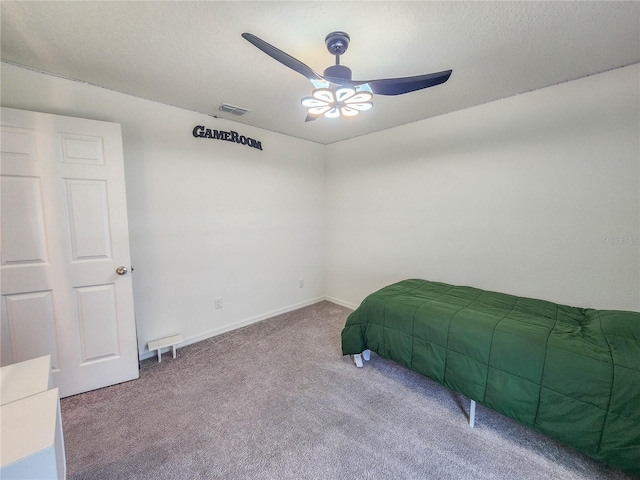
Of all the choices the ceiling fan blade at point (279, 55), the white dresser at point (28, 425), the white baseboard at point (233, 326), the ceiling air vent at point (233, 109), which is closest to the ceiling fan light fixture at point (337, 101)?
the ceiling fan blade at point (279, 55)

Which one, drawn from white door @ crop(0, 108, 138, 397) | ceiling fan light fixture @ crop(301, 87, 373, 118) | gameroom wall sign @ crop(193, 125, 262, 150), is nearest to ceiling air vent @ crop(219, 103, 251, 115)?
gameroom wall sign @ crop(193, 125, 262, 150)

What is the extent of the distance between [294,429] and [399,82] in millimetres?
2231

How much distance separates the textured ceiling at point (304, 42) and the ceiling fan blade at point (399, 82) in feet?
1.01

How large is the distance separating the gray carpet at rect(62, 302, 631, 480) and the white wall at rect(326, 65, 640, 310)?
1.26 meters

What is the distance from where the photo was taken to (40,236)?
6.31 ft

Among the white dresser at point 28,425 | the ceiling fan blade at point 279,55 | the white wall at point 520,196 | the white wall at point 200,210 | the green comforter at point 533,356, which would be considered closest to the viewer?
the white dresser at point 28,425

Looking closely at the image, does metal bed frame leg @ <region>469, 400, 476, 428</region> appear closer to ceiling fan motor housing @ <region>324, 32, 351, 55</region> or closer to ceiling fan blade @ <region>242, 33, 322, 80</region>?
ceiling fan blade @ <region>242, 33, 322, 80</region>

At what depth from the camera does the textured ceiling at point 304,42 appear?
1.39 meters

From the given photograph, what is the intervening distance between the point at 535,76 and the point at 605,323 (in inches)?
72.1

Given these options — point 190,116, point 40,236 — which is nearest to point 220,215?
point 190,116

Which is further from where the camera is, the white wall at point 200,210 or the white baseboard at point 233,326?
the white baseboard at point 233,326

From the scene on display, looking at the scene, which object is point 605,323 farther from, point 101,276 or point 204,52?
point 101,276

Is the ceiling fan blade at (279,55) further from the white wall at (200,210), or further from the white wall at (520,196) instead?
the white wall at (520,196)

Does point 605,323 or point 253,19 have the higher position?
point 253,19
